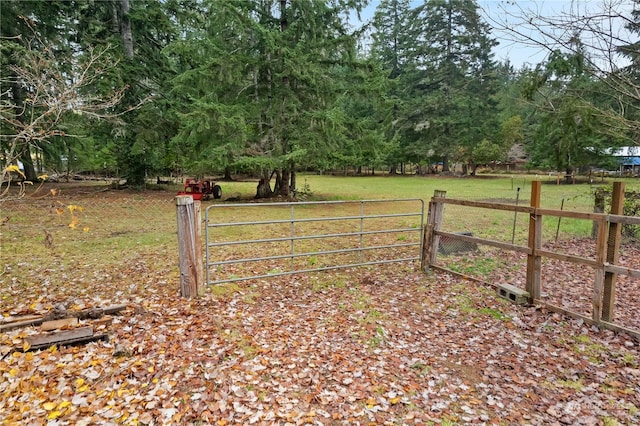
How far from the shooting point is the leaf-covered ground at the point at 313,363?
2666mm

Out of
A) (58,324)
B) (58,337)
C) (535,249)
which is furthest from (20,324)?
(535,249)

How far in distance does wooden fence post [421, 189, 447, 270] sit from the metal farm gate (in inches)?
9.1

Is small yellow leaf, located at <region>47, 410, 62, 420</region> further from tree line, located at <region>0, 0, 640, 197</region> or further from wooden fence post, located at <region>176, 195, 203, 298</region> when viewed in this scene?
tree line, located at <region>0, 0, 640, 197</region>

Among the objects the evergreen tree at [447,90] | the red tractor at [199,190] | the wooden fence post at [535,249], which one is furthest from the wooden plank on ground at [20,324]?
the evergreen tree at [447,90]

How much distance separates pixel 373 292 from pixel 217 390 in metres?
2.75

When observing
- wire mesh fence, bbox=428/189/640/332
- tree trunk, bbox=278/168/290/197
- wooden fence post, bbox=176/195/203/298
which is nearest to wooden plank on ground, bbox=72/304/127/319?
wooden fence post, bbox=176/195/203/298

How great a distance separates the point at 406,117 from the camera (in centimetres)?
3678

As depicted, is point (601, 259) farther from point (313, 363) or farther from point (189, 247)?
point (189, 247)

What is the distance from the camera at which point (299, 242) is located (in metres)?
7.93

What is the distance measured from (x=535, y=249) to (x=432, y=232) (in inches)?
65.1

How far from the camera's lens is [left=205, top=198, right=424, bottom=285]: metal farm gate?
5.25 metres

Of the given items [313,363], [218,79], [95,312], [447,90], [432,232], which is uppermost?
[447,90]

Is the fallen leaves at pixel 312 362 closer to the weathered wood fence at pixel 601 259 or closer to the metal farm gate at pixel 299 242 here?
the weathered wood fence at pixel 601 259

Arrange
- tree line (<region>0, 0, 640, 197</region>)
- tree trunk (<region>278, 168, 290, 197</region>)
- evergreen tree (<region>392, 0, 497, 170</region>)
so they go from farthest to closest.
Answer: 1. evergreen tree (<region>392, 0, 497, 170</region>)
2. tree trunk (<region>278, 168, 290, 197</region>)
3. tree line (<region>0, 0, 640, 197</region>)
